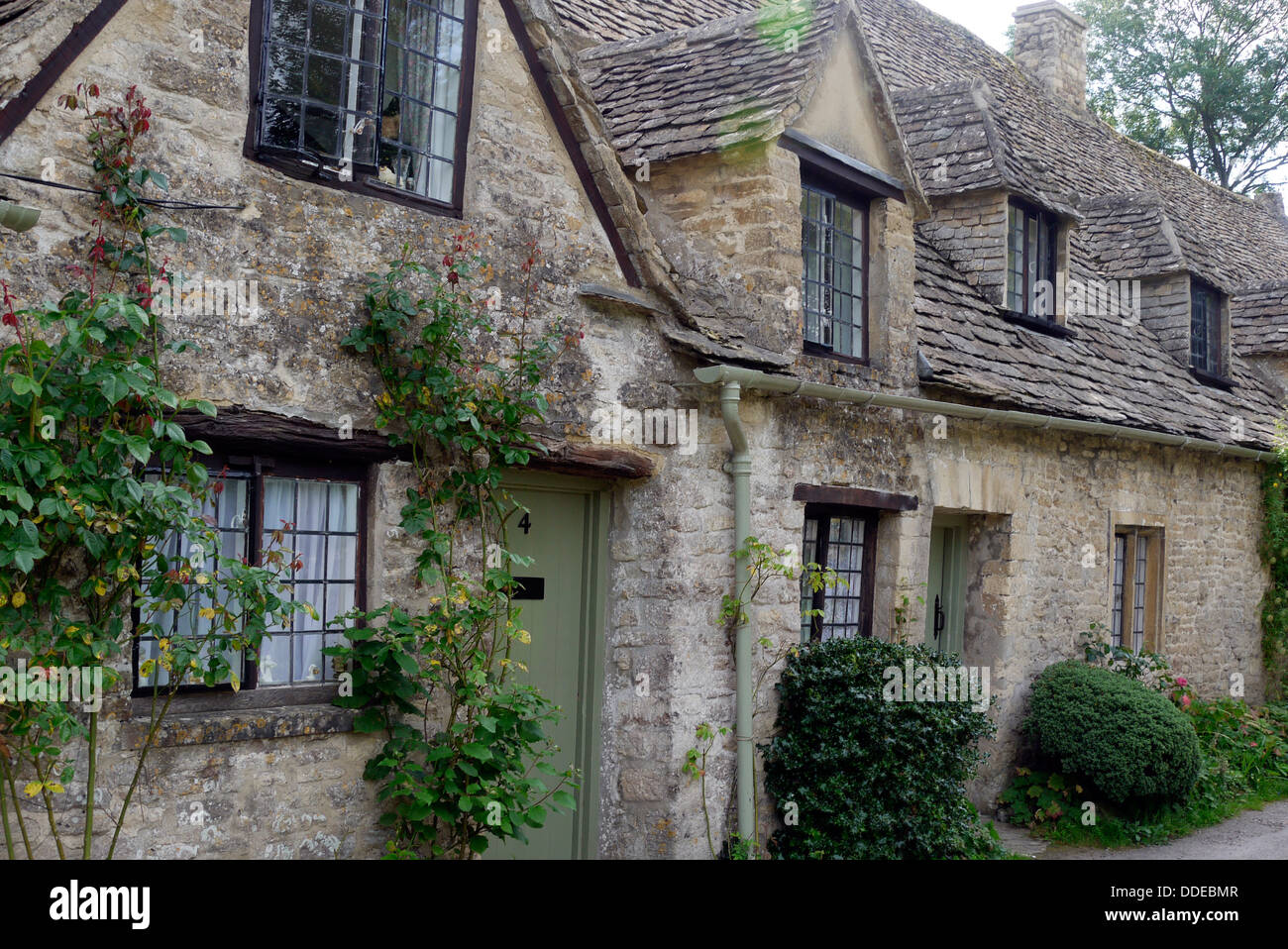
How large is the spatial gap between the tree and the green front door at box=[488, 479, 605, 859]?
2376 centimetres

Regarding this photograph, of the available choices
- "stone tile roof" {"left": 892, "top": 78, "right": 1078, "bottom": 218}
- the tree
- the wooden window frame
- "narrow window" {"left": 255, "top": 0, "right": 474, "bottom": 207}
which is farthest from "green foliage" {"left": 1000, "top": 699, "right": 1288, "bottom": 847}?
the tree

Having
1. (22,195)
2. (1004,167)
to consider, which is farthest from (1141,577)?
(22,195)

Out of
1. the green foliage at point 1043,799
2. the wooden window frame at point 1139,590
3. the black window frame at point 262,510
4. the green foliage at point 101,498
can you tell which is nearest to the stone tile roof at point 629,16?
the black window frame at point 262,510

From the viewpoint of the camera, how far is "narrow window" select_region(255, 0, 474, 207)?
5672mm

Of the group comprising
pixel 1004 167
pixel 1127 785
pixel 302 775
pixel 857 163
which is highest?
pixel 1004 167

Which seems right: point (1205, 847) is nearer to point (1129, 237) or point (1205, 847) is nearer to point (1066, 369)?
point (1066, 369)

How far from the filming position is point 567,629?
7168 millimetres

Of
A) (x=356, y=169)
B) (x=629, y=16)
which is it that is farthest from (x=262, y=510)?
(x=629, y=16)

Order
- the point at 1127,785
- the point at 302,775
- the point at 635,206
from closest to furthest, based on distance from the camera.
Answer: the point at 302,775 < the point at 635,206 < the point at 1127,785

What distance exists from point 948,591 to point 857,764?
118 inches

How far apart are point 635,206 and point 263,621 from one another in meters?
3.01

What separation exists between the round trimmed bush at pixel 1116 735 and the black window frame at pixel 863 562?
7.07 feet

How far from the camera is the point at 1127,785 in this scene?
9.53 meters

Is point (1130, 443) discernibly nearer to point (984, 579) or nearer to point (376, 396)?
point (984, 579)
